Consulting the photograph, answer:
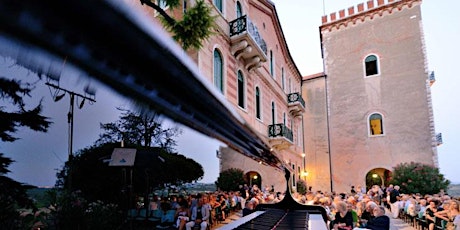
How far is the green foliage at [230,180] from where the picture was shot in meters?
15.2

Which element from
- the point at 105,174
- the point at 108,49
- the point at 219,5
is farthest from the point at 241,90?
the point at 108,49

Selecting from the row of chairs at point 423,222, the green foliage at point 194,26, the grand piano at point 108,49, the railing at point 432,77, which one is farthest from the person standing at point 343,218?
the railing at point 432,77

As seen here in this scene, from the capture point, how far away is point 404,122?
22156 millimetres

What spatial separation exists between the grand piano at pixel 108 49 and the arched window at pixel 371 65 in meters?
25.8

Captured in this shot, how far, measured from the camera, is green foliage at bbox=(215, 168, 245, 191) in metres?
15.2

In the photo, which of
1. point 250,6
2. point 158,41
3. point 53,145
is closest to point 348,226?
point 53,145

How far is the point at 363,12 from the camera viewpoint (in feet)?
79.6

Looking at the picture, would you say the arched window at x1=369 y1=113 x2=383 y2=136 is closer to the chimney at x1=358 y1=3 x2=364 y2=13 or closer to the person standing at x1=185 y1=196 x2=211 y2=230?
the chimney at x1=358 y1=3 x2=364 y2=13

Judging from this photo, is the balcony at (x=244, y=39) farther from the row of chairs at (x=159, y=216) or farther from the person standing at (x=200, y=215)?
the row of chairs at (x=159, y=216)

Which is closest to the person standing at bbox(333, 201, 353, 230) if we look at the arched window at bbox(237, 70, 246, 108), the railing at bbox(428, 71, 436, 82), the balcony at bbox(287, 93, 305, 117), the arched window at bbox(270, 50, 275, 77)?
the arched window at bbox(237, 70, 246, 108)

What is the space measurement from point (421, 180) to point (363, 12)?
13645 mm

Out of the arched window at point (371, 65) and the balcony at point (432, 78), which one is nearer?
the balcony at point (432, 78)

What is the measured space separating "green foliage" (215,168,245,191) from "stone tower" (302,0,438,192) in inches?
456

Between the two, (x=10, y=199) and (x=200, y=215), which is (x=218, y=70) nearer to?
(x=200, y=215)
